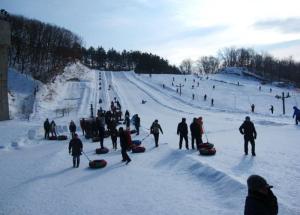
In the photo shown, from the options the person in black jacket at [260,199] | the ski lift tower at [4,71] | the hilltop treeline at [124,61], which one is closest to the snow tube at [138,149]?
the person in black jacket at [260,199]

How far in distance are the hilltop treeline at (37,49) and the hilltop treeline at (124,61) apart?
149 feet

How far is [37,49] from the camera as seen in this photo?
72312mm

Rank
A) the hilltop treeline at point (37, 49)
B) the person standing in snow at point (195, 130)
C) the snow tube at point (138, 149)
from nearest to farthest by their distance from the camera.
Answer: the person standing in snow at point (195, 130) < the snow tube at point (138, 149) < the hilltop treeline at point (37, 49)

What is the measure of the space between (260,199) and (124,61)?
141246 mm

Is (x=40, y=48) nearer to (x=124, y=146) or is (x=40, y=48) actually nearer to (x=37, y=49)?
(x=37, y=49)

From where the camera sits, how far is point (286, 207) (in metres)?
9.12


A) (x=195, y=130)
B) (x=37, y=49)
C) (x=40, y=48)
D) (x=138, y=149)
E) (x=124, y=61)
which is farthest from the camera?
(x=124, y=61)

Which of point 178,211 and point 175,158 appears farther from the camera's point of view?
point 175,158

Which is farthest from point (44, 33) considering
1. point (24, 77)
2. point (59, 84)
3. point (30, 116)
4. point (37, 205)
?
point (37, 205)

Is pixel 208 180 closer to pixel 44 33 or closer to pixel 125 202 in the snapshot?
pixel 125 202

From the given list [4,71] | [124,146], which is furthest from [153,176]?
[4,71]

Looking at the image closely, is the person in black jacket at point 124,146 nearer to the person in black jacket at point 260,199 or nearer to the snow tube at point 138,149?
the snow tube at point 138,149

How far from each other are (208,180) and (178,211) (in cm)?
323

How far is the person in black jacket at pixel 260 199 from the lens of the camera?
220 inches
